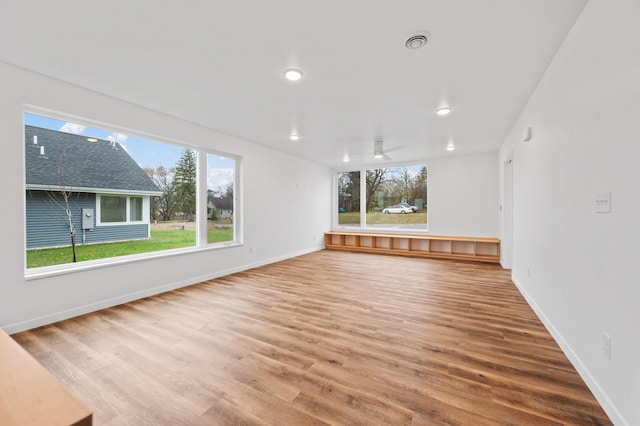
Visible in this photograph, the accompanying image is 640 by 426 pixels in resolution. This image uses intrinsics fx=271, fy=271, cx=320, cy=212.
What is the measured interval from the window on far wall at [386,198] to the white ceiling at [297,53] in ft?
11.2

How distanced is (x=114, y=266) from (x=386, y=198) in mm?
6177

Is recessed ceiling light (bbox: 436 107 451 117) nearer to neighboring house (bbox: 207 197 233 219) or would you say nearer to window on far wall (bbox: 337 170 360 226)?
neighboring house (bbox: 207 197 233 219)

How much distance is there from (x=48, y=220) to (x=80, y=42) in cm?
191

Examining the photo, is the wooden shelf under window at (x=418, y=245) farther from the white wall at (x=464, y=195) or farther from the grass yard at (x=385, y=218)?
the grass yard at (x=385, y=218)

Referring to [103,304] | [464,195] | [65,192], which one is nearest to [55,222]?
[65,192]

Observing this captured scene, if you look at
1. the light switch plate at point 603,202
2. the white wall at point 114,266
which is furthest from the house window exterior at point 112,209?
the light switch plate at point 603,202

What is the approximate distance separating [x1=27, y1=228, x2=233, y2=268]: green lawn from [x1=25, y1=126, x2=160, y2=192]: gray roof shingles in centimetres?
70

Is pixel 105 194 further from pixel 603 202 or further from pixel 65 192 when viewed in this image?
pixel 603 202

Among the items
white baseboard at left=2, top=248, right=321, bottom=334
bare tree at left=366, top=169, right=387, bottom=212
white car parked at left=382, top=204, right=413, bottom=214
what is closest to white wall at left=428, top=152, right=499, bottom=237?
white car parked at left=382, top=204, right=413, bottom=214

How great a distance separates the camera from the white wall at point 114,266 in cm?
247

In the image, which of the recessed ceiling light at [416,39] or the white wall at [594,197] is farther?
the recessed ceiling light at [416,39]

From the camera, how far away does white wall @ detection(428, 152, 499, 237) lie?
6.11 meters

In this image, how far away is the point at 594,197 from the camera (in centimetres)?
166

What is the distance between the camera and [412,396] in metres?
1.65
